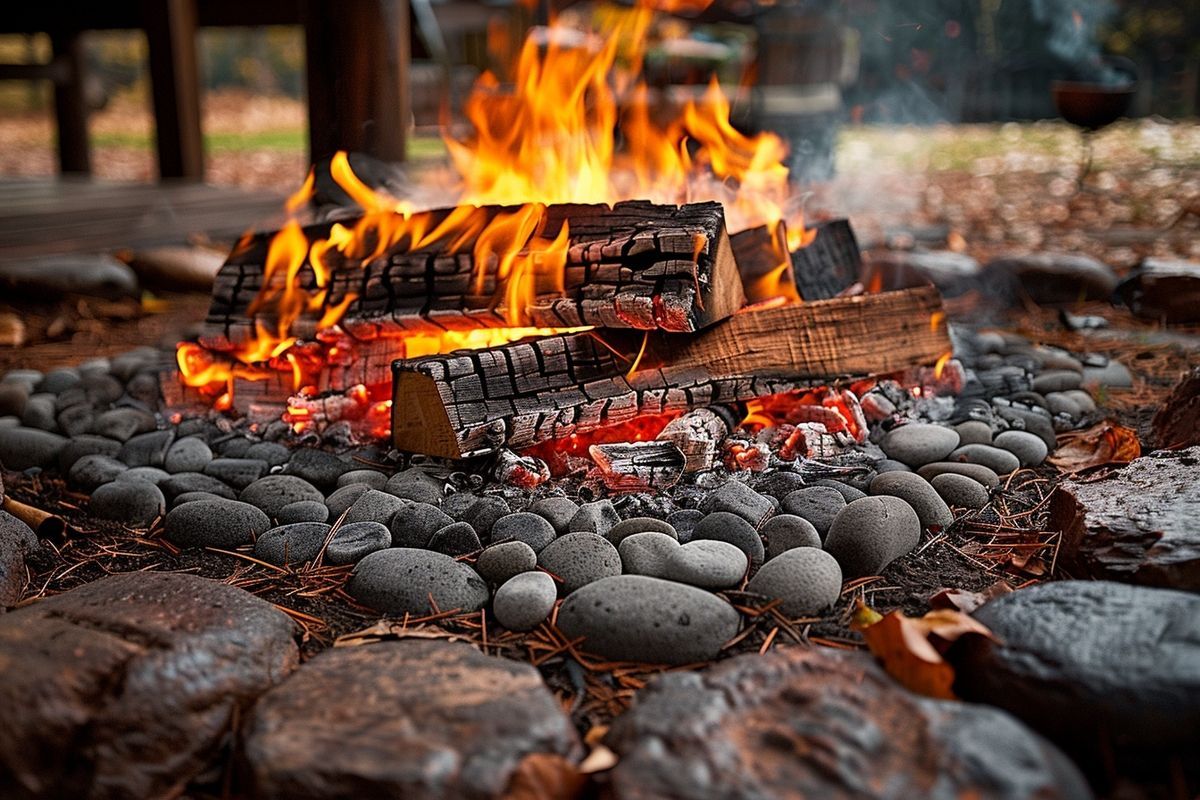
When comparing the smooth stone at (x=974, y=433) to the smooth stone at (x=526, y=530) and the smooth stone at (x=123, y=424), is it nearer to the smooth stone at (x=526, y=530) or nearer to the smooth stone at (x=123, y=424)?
the smooth stone at (x=526, y=530)

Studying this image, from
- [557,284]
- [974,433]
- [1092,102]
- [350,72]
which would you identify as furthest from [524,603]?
[1092,102]

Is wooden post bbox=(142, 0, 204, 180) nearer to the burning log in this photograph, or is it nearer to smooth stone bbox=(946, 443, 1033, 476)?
the burning log

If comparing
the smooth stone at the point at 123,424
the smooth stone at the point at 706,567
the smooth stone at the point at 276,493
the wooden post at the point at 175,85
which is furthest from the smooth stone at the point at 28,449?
the wooden post at the point at 175,85

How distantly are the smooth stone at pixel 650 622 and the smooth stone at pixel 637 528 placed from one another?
33 centimetres

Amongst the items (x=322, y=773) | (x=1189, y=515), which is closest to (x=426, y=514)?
(x=322, y=773)

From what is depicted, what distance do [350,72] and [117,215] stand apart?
12.0 ft

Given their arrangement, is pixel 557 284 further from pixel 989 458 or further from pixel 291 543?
pixel 989 458

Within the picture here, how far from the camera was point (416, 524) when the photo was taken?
8.45ft

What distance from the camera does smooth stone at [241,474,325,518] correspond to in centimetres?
277

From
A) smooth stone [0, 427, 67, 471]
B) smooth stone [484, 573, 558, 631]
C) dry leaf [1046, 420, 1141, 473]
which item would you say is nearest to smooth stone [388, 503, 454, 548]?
smooth stone [484, 573, 558, 631]

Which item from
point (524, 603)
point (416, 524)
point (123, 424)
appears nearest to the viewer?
point (524, 603)

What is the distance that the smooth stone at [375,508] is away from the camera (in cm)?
265

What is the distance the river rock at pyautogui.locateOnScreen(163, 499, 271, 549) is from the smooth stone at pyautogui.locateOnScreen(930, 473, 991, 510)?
1.90m

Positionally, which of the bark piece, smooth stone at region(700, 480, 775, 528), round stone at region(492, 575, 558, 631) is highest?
the bark piece
